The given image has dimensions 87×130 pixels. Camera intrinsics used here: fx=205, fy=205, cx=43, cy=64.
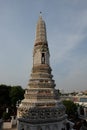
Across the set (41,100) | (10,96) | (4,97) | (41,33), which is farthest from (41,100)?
(4,97)

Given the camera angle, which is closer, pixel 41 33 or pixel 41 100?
pixel 41 100

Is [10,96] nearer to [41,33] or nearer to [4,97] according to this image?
[4,97]

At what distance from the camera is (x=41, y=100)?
941 inches

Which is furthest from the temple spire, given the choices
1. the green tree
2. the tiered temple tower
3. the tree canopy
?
the green tree

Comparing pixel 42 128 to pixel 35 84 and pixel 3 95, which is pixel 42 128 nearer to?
pixel 35 84

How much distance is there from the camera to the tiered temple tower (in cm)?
2280

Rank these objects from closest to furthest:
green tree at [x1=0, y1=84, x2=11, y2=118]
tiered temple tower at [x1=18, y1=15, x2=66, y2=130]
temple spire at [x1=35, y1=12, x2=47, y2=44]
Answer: tiered temple tower at [x1=18, y1=15, x2=66, y2=130], temple spire at [x1=35, y1=12, x2=47, y2=44], green tree at [x1=0, y1=84, x2=11, y2=118]

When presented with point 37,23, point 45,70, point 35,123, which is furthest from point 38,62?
point 35,123

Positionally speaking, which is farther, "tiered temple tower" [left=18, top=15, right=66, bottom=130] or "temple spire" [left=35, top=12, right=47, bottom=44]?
"temple spire" [left=35, top=12, right=47, bottom=44]

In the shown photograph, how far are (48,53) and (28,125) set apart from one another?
993 centimetres

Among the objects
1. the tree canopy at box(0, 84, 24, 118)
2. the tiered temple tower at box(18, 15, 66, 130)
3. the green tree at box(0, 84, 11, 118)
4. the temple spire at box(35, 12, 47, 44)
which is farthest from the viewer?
the green tree at box(0, 84, 11, 118)

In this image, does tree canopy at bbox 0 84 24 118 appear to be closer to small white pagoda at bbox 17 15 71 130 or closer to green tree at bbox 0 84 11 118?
green tree at bbox 0 84 11 118

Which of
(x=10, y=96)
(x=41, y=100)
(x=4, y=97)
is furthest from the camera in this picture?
(x=4, y=97)

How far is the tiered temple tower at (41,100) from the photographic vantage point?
2280 centimetres
